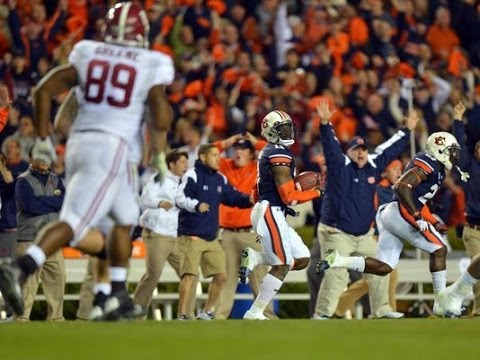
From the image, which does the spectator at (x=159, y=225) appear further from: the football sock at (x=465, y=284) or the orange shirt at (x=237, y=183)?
the football sock at (x=465, y=284)

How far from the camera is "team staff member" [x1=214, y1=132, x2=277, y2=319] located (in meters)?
16.3

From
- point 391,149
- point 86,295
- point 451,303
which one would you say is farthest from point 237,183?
point 451,303

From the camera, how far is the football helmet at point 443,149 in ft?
47.1

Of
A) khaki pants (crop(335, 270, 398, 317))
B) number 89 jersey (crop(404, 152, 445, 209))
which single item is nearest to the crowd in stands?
khaki pants (crop(335, 270, 398, 317))

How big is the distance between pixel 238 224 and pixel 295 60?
6.68 metres

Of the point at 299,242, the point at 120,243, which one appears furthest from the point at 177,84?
the point at 120,243

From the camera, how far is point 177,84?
2197cm

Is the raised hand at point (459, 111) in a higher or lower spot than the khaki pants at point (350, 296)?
higher

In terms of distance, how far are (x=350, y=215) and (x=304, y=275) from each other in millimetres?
2217

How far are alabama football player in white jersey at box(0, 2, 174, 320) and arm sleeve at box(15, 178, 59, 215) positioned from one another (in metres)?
4.69

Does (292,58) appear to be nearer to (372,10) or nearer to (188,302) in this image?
(372,10)

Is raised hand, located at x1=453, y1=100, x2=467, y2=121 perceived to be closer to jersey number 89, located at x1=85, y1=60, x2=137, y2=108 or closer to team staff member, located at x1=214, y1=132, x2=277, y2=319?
team staff member, located at x1=214, y1=132, x2=277, y2=319

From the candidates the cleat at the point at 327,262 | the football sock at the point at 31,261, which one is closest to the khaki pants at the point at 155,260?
the cleat at the point at 327,262

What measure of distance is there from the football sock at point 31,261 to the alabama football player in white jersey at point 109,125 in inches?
0.8
